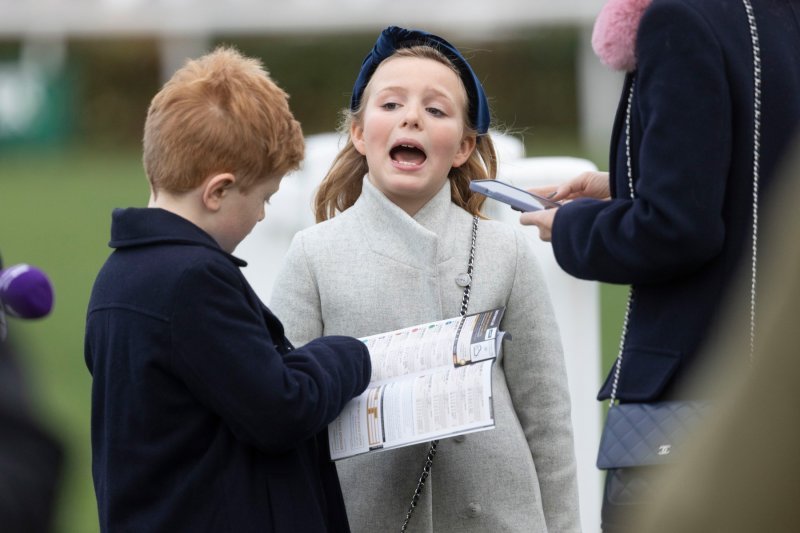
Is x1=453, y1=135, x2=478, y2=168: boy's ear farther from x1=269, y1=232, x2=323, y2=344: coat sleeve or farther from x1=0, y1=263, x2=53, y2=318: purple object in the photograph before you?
x1=0, y1=263, x2=53, y2=318: purple object

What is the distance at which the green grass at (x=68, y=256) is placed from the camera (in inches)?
54.2

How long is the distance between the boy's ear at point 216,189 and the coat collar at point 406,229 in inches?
23.0

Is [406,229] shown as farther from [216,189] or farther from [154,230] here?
[154,230]

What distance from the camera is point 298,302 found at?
292 cm

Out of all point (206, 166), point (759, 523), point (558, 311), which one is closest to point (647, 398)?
point (206, 166)

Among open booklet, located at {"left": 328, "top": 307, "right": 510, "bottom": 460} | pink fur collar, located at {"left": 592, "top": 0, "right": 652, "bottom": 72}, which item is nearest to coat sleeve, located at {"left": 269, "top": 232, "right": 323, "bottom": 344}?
open booklet, located at {"left": 328, "top": 307, "right": 510, "bottom": 460}

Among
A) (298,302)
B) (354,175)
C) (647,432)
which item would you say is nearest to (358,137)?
(354,175)

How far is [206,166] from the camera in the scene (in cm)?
246

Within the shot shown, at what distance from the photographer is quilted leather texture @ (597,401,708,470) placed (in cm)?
226

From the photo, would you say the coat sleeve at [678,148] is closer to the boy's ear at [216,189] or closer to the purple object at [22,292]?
the boy's ear at [216,189]

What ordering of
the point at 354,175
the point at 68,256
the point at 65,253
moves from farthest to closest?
1. the point at 65,253
2. the point at 68,256
3. the point at 354,175

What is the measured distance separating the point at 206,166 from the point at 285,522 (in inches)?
26.6

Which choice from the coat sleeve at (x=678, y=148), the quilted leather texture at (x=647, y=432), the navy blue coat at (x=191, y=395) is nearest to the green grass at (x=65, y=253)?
the navy blue coat at (x=191, y=395)

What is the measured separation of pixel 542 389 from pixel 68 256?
1145 cm
